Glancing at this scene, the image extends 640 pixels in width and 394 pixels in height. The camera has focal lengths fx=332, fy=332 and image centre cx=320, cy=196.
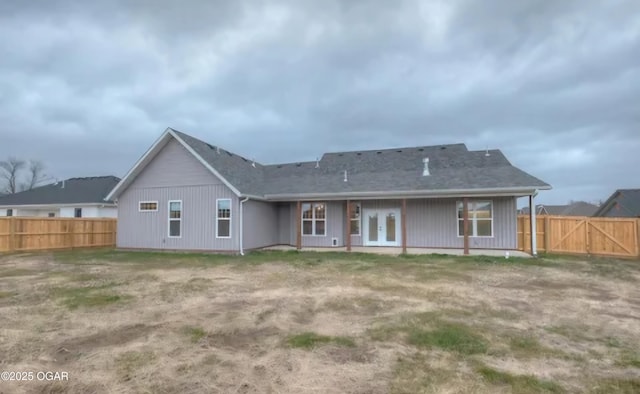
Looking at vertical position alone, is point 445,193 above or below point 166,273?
above

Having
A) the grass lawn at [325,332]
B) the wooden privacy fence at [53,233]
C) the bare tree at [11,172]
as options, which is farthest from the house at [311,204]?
the bare tree at [11,172]

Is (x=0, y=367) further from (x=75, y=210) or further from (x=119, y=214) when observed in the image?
(x=75, y=210)

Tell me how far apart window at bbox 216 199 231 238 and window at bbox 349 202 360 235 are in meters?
6.03

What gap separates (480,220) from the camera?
15086 millimetres

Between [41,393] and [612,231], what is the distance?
61.0 ft

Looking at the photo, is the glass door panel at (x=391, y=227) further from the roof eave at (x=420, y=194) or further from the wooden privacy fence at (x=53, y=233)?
the wooden privacy fence at (x=53, y=233)

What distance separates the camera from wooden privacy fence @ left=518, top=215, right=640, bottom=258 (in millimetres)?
13759

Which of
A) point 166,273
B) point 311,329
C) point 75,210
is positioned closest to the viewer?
point 311,329

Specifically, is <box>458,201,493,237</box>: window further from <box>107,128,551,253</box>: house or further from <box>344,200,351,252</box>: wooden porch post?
<box>344,200,351,252</box>: wooden porch post

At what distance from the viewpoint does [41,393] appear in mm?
3160

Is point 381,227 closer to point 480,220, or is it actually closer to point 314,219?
point 314,219

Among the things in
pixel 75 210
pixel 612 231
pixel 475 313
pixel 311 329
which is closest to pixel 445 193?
pixel 612 231

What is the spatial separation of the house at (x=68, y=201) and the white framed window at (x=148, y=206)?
38.5ft

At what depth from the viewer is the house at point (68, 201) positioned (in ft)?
85.8
